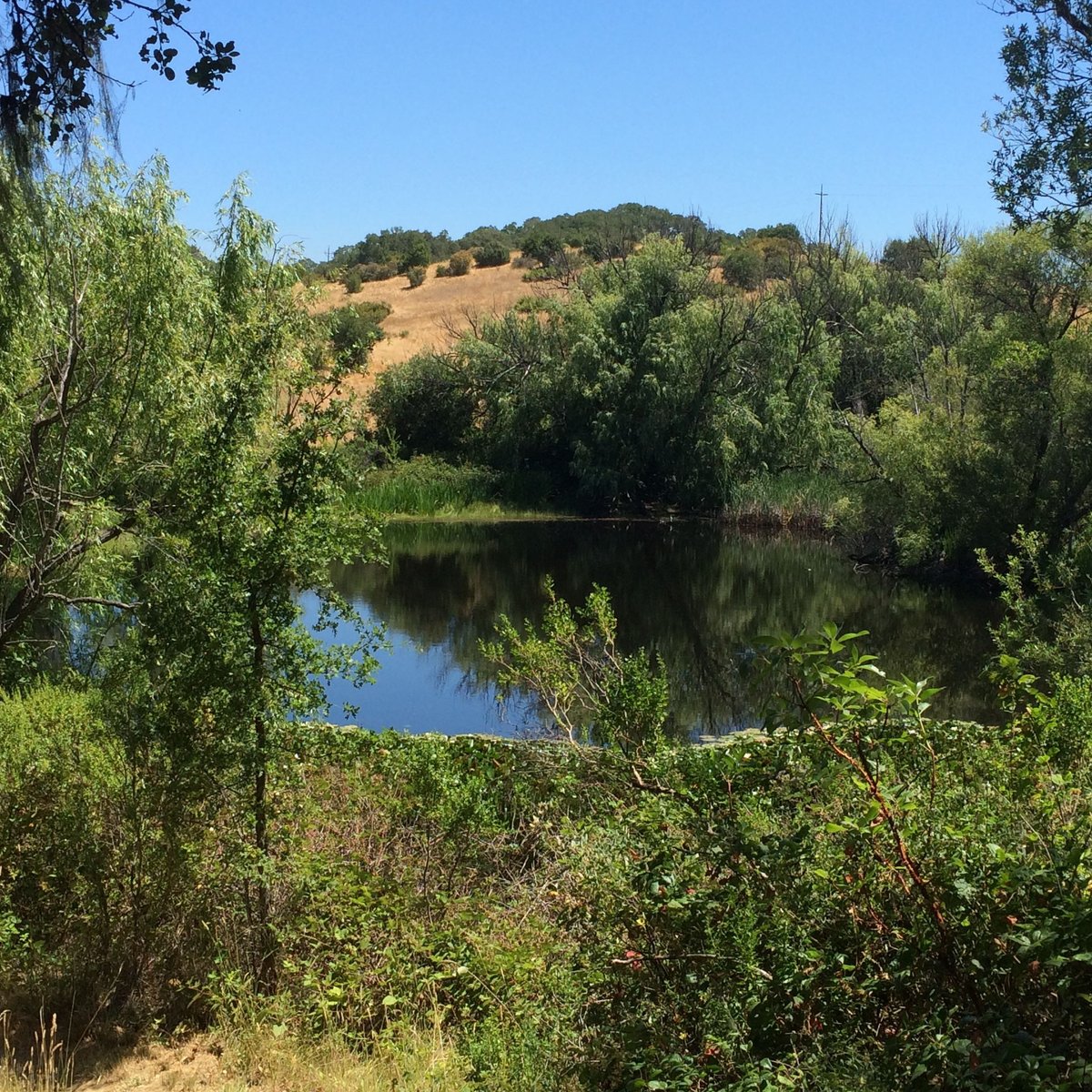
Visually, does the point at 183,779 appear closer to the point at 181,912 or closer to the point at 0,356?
the point at 181,912

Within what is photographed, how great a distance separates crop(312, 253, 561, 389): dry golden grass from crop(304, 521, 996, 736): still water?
21188mm

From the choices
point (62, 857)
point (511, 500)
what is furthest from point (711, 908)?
point (511, 500)

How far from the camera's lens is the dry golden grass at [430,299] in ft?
166

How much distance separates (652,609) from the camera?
65.7 ft

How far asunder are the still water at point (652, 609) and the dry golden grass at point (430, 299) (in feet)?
69.5

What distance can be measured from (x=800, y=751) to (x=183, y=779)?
2986mm

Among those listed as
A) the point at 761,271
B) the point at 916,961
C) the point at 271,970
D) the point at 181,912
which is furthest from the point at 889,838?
the point at 761,271

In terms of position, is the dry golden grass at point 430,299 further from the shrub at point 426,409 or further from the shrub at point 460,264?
the shrub at point 426,409

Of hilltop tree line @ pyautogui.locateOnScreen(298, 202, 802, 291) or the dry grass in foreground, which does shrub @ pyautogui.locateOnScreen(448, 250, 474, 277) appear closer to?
hilltop tree line @ pyautogui.locateOnScreen(298, 202, 802, 291)

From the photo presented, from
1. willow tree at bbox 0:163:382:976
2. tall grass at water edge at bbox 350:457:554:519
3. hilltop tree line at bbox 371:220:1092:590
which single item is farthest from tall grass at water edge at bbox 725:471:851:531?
willow tree at bbox 0:163:382:976

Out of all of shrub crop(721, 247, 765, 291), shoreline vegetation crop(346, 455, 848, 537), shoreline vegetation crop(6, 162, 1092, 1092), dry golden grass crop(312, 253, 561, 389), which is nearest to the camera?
shoreline vegetation crop(6, 162, 1092, 1092)

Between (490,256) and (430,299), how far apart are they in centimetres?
711

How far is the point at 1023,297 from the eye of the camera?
62.5 ft

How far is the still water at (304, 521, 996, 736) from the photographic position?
45.3 ft
